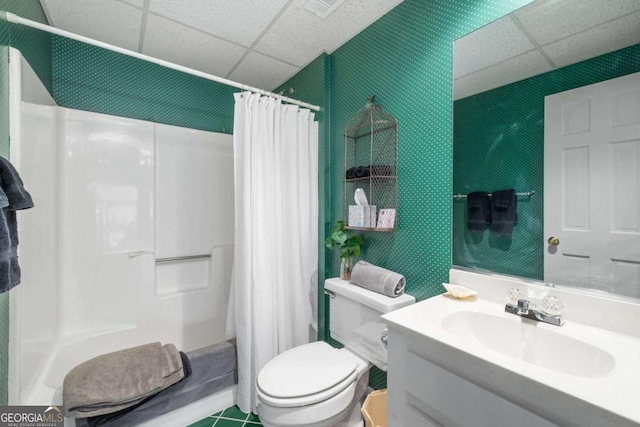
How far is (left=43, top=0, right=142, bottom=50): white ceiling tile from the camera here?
60.7 inches

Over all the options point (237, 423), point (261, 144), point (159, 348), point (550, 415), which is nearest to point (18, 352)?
point (159, 348)

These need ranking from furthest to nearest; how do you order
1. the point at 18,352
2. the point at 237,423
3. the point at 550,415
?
the point at 237,423 < the point at 18,352 < the point at 550,415

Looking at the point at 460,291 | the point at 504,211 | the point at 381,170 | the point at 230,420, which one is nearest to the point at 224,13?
the point at 381,170

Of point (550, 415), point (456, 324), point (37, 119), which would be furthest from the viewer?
point (37, 119)

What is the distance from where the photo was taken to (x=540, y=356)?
88 cm

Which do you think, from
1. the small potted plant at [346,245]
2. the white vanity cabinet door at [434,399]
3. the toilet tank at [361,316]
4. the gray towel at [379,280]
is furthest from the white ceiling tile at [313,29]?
the white vanity cabinet door at [434,399]

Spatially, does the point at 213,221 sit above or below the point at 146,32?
below

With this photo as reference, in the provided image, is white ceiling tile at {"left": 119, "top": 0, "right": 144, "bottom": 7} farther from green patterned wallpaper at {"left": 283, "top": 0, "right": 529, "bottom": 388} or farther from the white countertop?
the white countertop

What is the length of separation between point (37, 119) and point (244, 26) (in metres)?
1.26

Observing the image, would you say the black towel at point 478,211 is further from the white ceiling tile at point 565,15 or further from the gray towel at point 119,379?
the gray towel at point 119,379

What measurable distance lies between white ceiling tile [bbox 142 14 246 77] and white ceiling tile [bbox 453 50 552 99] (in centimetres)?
154

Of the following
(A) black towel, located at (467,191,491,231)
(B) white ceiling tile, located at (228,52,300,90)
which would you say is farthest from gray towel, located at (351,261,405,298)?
(B) white ceiling tile, located at (228,52,300,90)

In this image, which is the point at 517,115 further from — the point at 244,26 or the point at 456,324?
the point at 244,26

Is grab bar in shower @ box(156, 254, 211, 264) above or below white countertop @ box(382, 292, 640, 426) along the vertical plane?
above
